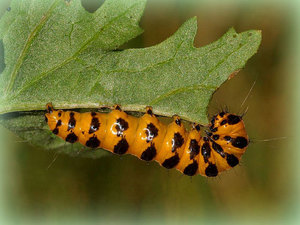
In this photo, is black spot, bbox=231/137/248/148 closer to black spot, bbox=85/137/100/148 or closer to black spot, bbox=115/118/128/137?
black spot, bbox=115/118/128/137

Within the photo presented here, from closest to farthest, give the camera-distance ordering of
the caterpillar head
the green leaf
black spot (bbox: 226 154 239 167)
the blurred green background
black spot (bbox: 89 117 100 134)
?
the green leaf
black spot (bbox: 89 117 100 134)
the caterpillar head
black spot (bbox: 226 154 239 167)
the blurred green background

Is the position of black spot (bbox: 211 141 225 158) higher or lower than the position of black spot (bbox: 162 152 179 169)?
higher

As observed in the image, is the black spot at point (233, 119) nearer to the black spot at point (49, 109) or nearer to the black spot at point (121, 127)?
the black spot at point (121, 127)

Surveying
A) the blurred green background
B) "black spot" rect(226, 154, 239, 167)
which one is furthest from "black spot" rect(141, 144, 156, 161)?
the blurred green background

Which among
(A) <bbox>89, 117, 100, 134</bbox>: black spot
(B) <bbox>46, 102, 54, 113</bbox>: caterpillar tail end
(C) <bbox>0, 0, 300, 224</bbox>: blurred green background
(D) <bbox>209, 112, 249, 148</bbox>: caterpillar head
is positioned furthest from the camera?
(C) <bbox>0, 0, 300, 224</bbox>: blurred green background

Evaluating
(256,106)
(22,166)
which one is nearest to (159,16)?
(256,106)

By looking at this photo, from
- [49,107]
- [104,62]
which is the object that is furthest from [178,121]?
[49,107]

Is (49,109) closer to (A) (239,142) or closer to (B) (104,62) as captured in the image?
(B) (104,62)
